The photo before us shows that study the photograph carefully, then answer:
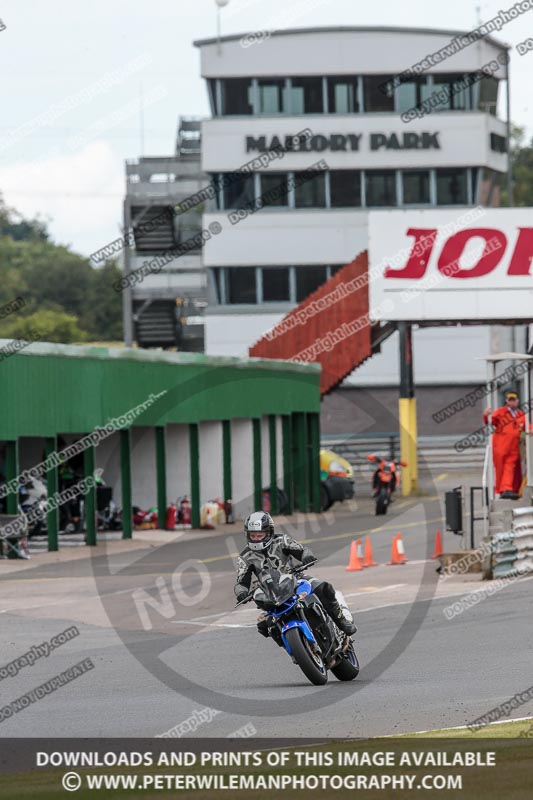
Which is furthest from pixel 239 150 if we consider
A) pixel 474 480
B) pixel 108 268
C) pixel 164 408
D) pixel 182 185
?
pixel 108 268

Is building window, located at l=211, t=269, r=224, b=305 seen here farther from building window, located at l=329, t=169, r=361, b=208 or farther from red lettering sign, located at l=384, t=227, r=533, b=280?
red lettering sign, located at l=384, t=227, r=533, b=280

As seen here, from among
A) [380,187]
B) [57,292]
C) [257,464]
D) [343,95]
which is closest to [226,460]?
[257,464]

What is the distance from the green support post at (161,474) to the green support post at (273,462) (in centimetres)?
616

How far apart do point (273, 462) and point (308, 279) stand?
2764 centimetres

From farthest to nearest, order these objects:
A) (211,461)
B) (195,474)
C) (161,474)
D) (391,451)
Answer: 1. (391,451)
2. (211,461)
3. (195,474)
4. (161,474)

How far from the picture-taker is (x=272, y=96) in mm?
68125

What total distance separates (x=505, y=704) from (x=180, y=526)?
2400cm

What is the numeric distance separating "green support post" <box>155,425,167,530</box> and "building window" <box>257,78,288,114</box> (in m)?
35.6

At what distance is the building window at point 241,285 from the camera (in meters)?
68.5

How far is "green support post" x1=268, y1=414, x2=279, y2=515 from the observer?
41.1 metres
